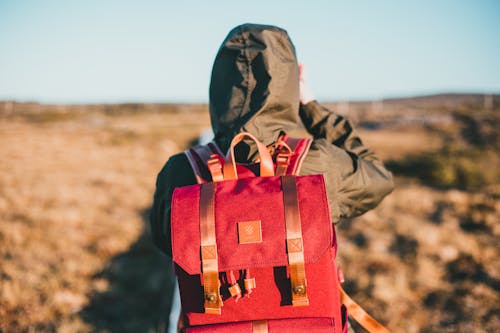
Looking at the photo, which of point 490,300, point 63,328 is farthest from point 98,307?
point 490,300

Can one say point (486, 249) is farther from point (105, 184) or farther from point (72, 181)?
point (72, 181)

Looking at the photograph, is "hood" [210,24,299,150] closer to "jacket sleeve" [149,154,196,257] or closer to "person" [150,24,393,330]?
"person" [150,24,393,330]

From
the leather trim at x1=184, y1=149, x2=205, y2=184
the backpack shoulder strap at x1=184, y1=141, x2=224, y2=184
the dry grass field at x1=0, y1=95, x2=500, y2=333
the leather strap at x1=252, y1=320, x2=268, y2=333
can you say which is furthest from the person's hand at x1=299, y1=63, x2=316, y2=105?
the dry grass field at x1=0, y1=95, x2=500, y2=333

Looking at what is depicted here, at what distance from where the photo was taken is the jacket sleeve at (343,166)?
2053 mm

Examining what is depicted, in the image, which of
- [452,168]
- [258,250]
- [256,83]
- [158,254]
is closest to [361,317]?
[258,250]

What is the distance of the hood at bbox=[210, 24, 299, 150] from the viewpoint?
1948 millimetres

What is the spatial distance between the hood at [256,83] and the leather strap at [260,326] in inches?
35.3

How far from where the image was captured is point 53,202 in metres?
10.6

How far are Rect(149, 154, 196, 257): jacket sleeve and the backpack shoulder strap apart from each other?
0.25 ft

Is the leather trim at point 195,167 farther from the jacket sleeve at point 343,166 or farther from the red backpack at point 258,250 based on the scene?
the jacket sleeve at point 343,166

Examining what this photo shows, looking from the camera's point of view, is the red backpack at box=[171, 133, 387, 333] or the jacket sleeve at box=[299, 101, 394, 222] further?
the jacket sleeve at box=[299, 101, 394, 222]

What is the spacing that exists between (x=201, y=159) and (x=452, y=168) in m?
11.7

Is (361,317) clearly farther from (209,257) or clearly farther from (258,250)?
(209,257)

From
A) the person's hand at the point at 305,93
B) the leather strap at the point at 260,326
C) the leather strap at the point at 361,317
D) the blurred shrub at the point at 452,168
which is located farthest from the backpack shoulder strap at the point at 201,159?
the blurred shrub at the point at 452,168
